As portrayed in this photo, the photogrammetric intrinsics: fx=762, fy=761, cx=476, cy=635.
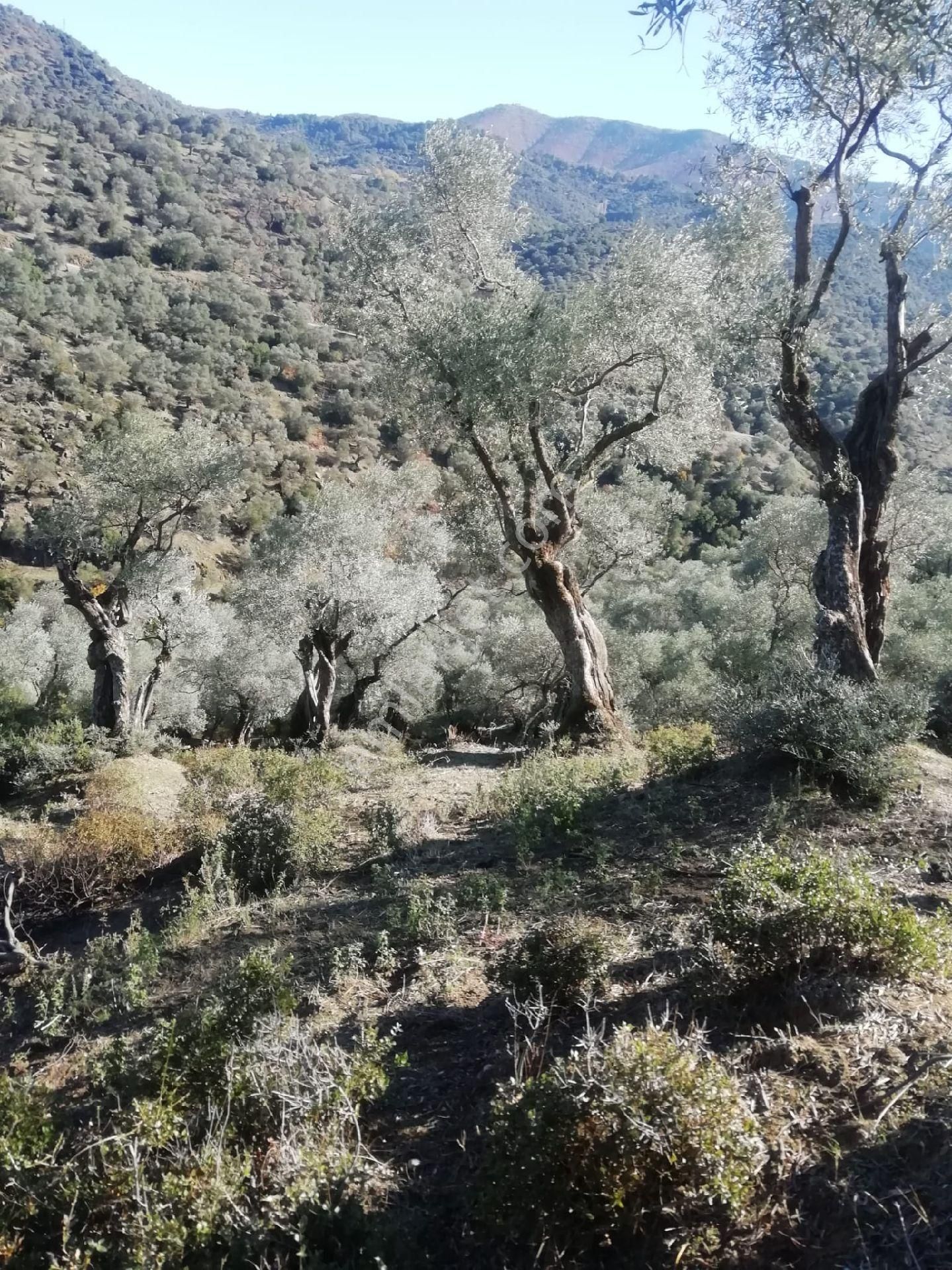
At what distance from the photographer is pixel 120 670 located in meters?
16.3

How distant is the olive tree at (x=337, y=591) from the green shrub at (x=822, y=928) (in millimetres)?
13816

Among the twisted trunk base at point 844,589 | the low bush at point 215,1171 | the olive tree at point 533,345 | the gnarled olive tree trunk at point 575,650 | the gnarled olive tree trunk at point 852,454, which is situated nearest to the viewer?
the low bush at point 215,1171

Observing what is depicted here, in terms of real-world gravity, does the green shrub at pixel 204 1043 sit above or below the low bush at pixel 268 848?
above

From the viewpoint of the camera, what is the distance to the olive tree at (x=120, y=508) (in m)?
15.9

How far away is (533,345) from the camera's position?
10.8m

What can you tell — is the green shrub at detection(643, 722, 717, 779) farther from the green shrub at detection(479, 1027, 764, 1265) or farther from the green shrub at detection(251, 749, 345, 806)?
the green shrub at detection(479, 1027, 764, 1265)

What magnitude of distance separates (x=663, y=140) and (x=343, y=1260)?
17160cm

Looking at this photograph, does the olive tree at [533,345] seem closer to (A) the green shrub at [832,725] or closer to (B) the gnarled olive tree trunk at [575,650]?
(B) the gnarled olive tree trunk at [575,650]

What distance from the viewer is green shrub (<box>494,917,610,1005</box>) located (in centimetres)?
404

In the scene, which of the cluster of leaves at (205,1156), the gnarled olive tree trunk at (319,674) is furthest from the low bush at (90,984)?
the gnarled olive tree trunk at (319,674)

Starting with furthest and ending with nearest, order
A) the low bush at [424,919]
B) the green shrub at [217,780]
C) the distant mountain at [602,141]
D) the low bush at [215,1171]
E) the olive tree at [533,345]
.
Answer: the distant mountain at [602,141] → the olive tree at [533,345] → the green shrub at [217,780] → the low bush at [424,919] → the low bush at [215,1171]

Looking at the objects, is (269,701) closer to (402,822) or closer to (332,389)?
(402,822)

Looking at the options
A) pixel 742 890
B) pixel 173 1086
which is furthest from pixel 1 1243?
pixel 742 890

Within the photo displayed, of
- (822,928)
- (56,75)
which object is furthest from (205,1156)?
(56,75)
